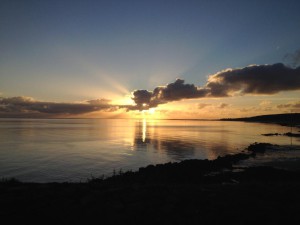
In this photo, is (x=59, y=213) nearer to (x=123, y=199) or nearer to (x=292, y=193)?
(x=123, y=199)

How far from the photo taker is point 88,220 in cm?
1133

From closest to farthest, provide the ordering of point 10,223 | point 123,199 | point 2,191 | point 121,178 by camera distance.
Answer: point 10,223 → point 123,199 → point 2,191 → point 121,178

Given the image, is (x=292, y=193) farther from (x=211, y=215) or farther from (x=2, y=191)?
(x=2, y=191)

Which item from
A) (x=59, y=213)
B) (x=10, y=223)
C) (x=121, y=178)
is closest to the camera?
(x=10, y=223)

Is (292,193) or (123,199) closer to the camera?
(123,199)

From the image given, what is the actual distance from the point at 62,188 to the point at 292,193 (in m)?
16.1

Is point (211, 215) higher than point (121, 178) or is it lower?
higher

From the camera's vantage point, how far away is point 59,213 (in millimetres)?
11992

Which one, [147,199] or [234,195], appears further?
[234,195]

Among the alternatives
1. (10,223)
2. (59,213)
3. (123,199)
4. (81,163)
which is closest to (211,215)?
(123,199)

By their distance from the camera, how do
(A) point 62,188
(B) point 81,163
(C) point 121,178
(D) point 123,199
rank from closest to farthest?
(D) point 123,199 → (A) point 62,188 → (C) point 121,178 → (B) point 81,163

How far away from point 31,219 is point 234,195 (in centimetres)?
1221

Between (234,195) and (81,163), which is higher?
(234,195)

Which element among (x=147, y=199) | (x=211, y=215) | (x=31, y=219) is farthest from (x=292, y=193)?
(x=31, y=219)
